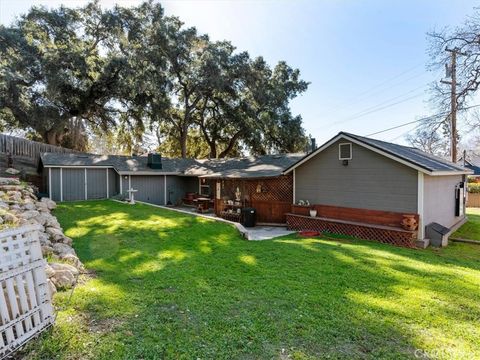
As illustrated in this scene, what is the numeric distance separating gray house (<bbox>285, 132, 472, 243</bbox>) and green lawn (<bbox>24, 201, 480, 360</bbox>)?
2234mm

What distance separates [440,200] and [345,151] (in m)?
4.03

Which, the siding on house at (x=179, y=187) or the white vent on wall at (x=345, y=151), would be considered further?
the siding on house at (x=179, y=187)

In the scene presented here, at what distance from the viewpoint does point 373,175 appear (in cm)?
957

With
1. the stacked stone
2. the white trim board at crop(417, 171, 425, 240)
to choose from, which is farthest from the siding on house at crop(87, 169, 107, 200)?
the white trim board at crop(417, 171, 425, 240)

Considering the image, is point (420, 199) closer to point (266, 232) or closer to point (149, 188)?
point (266, 232)

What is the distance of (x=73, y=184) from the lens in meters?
16.0

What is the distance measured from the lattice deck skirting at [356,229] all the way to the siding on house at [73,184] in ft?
40.5

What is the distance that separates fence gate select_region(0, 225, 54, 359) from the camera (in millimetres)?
2643

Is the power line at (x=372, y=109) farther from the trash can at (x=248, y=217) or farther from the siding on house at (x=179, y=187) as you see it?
the siding on house at (x=179, y=187)

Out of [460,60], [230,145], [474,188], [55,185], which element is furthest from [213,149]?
[474,188]

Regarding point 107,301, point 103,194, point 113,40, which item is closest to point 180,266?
point 107,301

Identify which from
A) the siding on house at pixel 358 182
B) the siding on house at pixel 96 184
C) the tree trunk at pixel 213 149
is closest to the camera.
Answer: the siding on house at pixel 358 182

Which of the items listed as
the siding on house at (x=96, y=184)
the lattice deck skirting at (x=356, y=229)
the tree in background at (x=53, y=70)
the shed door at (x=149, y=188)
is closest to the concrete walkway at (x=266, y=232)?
the lattice deck skirting at (x=356, y=229)

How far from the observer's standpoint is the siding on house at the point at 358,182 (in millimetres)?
8891
